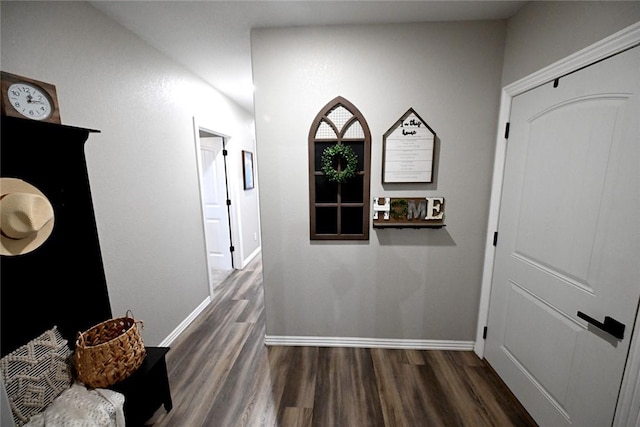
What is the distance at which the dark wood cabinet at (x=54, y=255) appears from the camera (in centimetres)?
103

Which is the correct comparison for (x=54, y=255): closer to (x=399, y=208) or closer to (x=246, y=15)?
(x=246, y=15)

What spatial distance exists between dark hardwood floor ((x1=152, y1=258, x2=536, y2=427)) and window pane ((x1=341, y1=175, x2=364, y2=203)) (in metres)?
1.31

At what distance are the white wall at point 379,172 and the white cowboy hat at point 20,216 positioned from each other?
1233 millimetres

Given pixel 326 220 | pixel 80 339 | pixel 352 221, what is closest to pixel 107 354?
pixel 80 339

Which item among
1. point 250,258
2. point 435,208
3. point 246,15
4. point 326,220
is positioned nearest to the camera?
point 246,15

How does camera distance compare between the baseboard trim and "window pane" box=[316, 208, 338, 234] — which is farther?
the baseboard trim

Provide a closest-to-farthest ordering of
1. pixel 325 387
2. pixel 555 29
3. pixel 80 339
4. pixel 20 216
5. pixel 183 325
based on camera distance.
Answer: pixel 20 216
pixel 80 339
pixel 555 29
pixel 325 387
pixel 183 325

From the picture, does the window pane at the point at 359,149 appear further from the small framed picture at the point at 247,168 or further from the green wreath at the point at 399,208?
the small framed picture at the point at 247,168

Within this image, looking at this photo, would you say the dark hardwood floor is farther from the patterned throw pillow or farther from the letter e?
the letter e

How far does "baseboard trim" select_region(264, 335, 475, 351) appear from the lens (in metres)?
2.14

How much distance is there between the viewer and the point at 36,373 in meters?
1.10

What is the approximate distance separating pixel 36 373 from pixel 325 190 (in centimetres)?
181

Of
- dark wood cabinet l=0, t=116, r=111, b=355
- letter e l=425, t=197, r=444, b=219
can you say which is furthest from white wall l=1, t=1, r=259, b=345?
letter e l=425, t=197, r=444, b=219

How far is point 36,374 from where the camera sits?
110 centimetres
